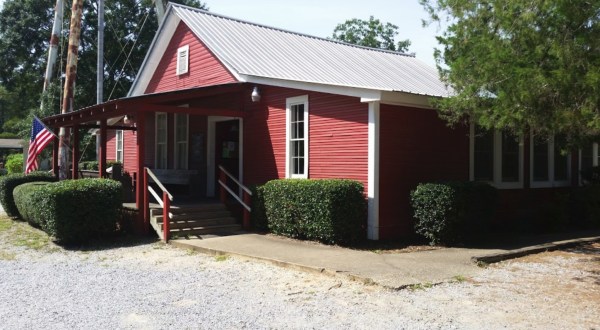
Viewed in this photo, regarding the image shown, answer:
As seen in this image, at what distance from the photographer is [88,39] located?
120ft

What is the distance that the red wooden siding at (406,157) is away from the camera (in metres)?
10.5

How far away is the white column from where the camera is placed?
10211 mm

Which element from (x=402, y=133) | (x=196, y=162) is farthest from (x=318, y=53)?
(x=402, y=133)

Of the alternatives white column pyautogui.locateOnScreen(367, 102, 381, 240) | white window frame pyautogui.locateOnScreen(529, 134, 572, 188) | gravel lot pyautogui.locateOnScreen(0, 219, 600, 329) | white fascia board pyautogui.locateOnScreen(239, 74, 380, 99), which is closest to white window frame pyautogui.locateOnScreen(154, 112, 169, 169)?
white fascia board pyautogui.locateOnScreen(239, 74, 380, 99)

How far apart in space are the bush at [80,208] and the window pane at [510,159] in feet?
30.0

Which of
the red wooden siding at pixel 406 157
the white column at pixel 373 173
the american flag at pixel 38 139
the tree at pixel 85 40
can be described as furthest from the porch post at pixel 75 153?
the tree at pixel 85 40

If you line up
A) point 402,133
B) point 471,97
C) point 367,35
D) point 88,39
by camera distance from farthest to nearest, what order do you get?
point 367,35
point 88,39
point 402,133
point 471,97

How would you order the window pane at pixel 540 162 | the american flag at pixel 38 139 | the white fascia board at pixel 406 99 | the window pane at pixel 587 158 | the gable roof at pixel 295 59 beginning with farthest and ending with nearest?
the window pane at pixel 587 158 < the american flag at pixel 38 139 < the window pane at pixel 540 162 < the gable roof at pixel 295 59 < the white fascia board at pixel 406 99

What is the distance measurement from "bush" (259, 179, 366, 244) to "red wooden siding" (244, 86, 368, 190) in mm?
648

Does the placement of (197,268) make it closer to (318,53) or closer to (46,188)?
(46,188)

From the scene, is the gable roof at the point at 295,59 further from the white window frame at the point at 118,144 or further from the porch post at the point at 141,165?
the white window frame at the point at 118,144

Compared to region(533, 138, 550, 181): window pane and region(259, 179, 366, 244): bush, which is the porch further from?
region(533, 138, 550, 181): window pane

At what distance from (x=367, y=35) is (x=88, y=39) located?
19760 millimetres

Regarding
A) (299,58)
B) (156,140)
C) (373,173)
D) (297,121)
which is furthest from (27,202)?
(373,173)
